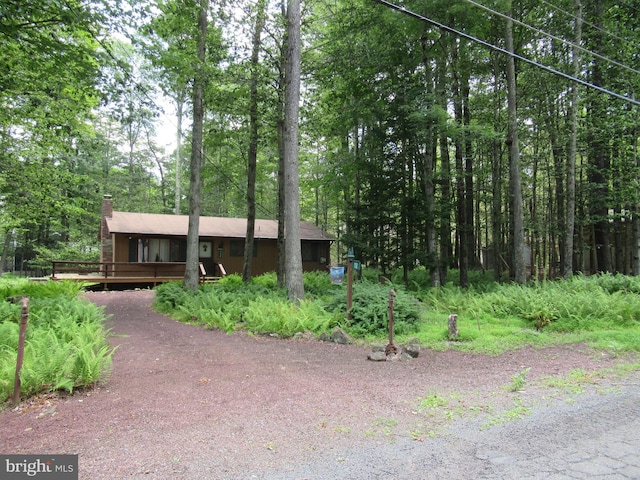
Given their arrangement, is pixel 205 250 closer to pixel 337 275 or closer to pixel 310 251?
pixel 310 251

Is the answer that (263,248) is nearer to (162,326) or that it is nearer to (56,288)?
(56,288)

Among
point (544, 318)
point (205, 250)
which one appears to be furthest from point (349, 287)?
point (205, 250)

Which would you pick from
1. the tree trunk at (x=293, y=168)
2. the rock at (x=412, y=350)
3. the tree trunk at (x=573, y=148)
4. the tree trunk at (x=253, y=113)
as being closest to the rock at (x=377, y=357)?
the rock at (x=412, y=350)

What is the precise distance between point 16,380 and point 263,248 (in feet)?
60.6

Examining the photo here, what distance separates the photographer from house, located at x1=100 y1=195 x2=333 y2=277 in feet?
61.7

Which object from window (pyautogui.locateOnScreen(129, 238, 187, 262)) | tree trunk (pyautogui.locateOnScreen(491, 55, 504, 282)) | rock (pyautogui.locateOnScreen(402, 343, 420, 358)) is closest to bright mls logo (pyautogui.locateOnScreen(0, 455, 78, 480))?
rock (pyautogui.locateOnScreen(402, 343, 420, 358))

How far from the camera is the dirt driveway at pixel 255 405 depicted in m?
2.84

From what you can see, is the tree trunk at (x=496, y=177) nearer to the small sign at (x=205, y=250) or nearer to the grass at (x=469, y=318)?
the grass at (x=469, y=318)

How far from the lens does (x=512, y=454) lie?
2799 mm

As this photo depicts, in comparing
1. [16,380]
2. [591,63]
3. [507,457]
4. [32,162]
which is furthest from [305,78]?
[507,457]

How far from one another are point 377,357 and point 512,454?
9.70 feet

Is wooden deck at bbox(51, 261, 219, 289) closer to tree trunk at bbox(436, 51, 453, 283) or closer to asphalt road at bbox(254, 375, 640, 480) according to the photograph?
tree trunk at bbox(436, 51, 453, 283)

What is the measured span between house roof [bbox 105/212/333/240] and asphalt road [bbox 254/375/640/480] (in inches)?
717

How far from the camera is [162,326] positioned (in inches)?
336
